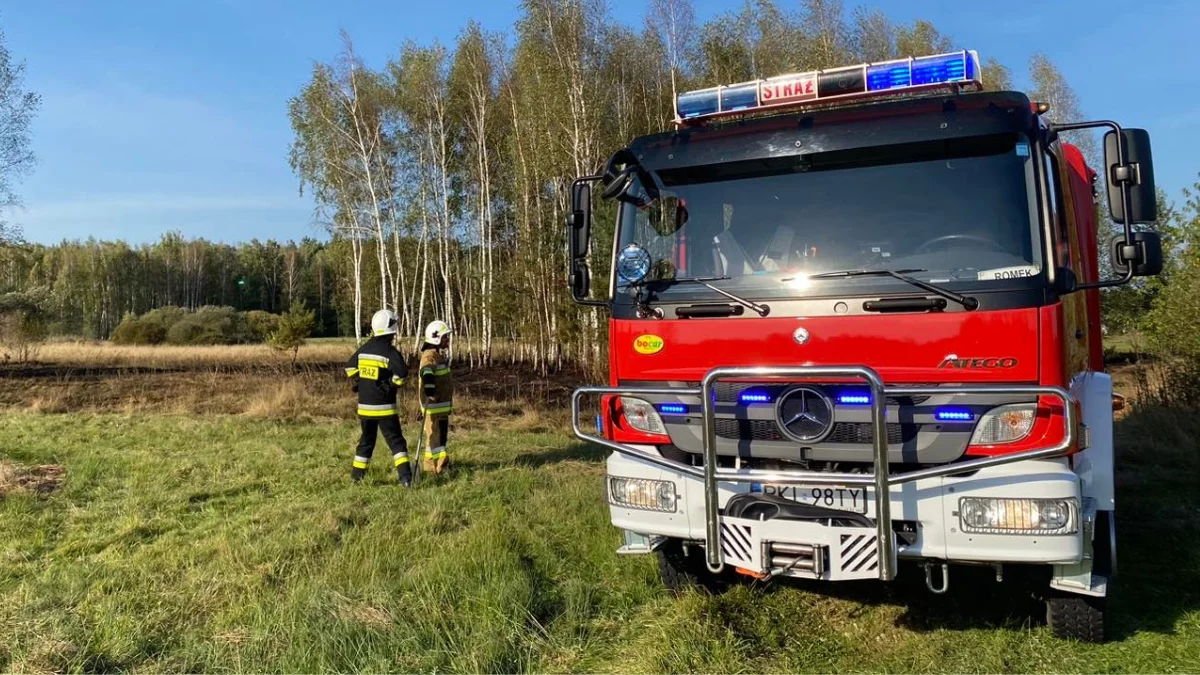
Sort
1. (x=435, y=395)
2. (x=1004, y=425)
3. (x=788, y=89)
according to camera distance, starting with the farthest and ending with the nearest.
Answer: (x=435, y=395) < (x=788, y=89) < (x=1004, y=425)

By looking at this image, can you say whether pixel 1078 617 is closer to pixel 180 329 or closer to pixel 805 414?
pixel 805 414

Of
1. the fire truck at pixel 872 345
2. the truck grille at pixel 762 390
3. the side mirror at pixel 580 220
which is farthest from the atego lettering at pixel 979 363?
the side mirror at pixel 580 220

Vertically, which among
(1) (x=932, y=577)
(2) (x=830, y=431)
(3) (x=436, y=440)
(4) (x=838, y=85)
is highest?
(4) (x=838, y=85)

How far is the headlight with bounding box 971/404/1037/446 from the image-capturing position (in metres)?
2.93

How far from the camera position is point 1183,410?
9945mm

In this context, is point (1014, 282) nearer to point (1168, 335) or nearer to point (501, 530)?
point (501, 530)

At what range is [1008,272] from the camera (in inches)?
122

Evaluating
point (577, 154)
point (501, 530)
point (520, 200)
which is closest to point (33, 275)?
point (520, 200)

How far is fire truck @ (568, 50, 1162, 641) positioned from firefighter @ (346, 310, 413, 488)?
147 inches

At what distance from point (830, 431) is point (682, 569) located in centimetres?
137

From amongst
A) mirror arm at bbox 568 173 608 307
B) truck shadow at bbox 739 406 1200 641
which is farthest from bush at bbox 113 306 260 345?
truck shadow at bbox 739 406 1200 641

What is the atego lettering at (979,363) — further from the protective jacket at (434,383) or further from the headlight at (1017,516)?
the protective jacket at (434,383)

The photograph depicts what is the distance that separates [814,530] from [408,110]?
84.3 feet


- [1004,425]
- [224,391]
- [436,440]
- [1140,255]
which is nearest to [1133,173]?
[1140,255]
